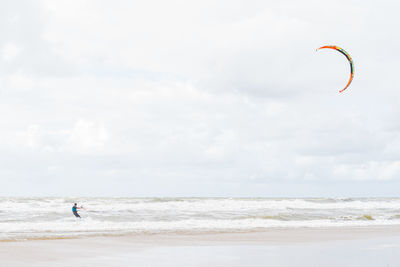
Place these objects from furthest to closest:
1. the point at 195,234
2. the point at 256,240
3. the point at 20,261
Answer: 1. the point at 195,234
2. the point at 256,240
3. the point at 20,261

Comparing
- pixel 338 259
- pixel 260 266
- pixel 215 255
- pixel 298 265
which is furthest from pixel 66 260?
pixel 338 259

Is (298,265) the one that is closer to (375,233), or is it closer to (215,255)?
(215,255)

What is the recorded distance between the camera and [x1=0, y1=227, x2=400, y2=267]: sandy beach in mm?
10867

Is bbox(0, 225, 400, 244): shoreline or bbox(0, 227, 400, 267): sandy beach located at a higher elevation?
bbox(0, 225, 400, 244): shoreline

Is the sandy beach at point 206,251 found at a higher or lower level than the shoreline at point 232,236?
lower

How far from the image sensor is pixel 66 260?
11.3 metres

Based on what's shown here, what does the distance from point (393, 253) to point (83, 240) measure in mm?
9479

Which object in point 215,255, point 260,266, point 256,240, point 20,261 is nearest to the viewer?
point 260,266

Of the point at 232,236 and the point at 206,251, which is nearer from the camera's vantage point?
the point at 206,251

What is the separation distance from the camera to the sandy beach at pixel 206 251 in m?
10.9

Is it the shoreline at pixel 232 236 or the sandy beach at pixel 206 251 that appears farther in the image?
the shoreline at pixel 232 236

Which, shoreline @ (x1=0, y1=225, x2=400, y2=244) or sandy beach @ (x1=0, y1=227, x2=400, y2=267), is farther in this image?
shoreline @ (x1=0, y1=225, x2=400, y2=244)

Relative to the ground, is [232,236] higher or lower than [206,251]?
higher

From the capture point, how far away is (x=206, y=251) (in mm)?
12766
